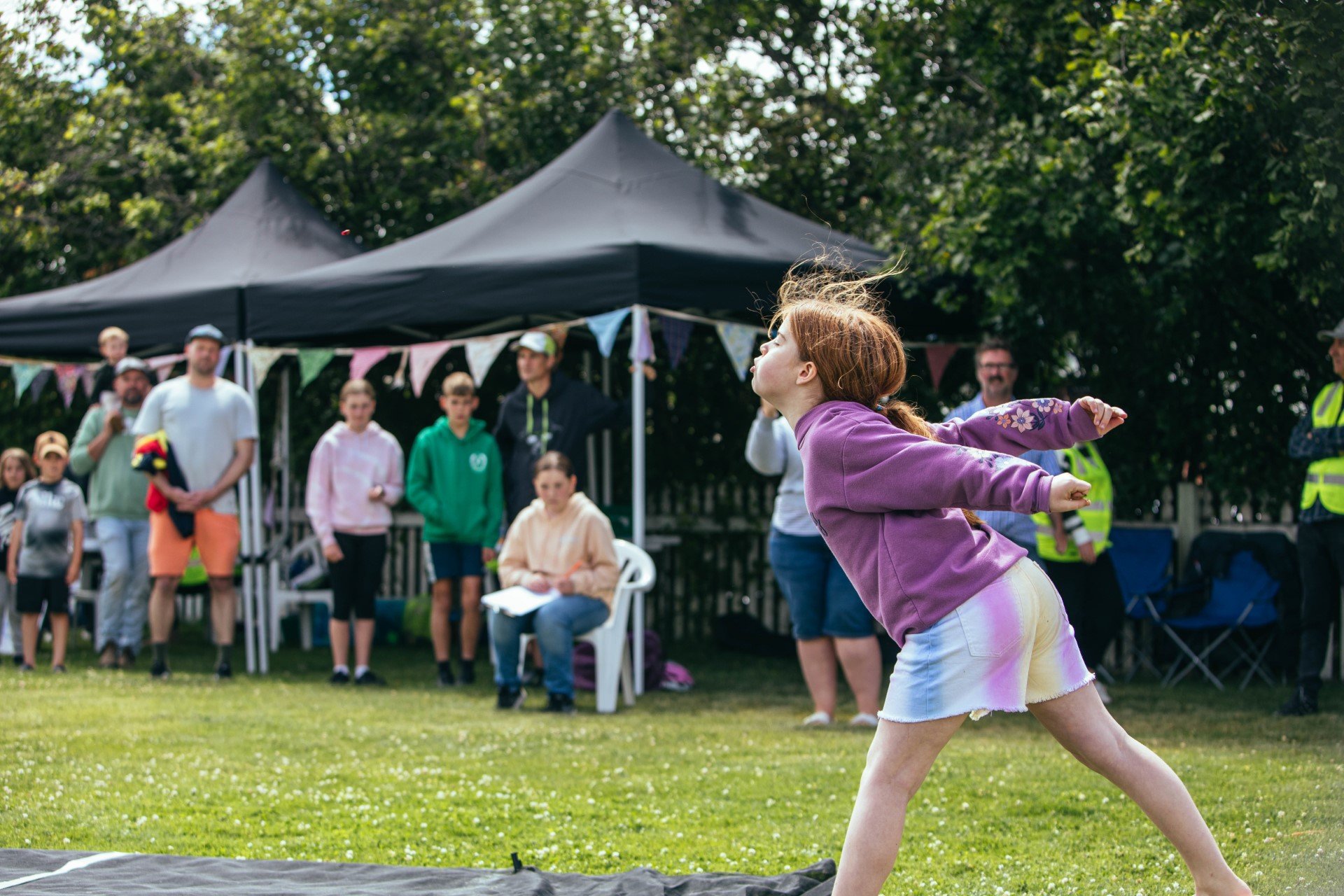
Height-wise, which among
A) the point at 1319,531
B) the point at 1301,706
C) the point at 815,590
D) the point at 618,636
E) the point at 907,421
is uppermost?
the point at 907,421

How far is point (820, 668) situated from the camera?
21.5 ft

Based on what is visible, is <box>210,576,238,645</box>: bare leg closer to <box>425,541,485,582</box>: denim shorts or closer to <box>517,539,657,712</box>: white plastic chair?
<box>425,541,485,582</box>: denim shorts

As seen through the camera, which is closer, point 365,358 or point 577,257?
point 577,257

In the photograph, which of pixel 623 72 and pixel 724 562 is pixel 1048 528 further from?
pixel 623 72

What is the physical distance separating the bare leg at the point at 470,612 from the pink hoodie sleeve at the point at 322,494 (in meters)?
0.83

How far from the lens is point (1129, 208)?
6914mm

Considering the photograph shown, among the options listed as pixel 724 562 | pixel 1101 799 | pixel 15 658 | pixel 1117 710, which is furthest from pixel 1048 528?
pixel 15 658

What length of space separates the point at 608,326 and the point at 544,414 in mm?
681

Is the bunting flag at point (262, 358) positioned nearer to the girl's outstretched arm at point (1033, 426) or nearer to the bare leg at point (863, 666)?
the bare leg at point (863, 666)

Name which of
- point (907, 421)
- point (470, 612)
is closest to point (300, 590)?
point (470, 612)

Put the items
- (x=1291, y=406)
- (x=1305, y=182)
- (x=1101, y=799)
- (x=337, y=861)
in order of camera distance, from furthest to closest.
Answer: (x=1291, y=406)
(x=1305, y=182)
(x=1101, y=799)
(x=337, y=861)

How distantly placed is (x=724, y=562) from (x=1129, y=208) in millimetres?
5213

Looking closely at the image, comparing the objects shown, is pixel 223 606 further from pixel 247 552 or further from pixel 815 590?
pixel 815 590

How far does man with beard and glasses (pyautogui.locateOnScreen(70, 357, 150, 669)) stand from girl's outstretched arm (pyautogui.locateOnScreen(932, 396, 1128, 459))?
6727 mm
